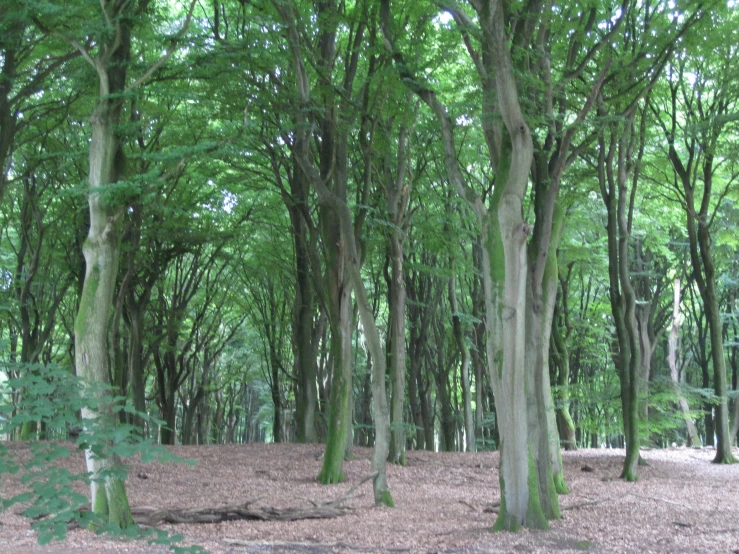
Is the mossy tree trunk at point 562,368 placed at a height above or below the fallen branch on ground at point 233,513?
above

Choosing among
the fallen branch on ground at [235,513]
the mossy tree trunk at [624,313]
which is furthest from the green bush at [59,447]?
the mossy tree trunk at [624,313]

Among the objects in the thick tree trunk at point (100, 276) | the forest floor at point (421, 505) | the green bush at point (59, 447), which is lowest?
the forest floor at point (421, 505)

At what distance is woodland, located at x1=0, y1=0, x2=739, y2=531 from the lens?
25.1ft

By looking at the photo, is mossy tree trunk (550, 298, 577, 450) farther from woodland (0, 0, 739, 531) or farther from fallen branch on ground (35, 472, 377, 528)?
Result: fallen branch on ground (35, 472, 377, 528)

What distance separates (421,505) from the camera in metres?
10.2

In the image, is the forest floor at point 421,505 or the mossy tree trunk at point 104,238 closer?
the forest floor at point 421,505

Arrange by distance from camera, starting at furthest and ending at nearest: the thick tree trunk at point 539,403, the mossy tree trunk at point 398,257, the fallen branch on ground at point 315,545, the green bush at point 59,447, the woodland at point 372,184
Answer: the mossy tree trunk at point 398,257 < the thick tree trunk at point 539,403 < the woodland at point 372,184 < the fallen branch on ground at point 315,545 < the green bush at point 59,447

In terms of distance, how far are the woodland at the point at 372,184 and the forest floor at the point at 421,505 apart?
1.88ft

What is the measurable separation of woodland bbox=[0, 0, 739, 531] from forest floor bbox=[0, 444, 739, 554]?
1.88 ft

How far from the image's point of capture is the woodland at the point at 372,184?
7660 mm

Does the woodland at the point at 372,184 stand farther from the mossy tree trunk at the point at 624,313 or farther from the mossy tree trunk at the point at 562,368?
the mossy tree trunk at the point at 562,368

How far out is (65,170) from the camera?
1605 cm

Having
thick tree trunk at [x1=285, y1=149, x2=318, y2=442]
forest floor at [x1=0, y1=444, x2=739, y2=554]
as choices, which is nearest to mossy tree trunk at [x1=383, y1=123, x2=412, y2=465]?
forest floor at [x1=0, y1=444, x2=739, y2=554]

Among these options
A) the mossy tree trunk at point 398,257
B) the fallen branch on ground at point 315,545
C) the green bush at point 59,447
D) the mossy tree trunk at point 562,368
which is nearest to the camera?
the green bush at point 59,447
